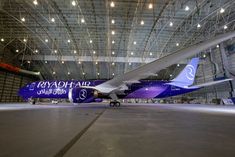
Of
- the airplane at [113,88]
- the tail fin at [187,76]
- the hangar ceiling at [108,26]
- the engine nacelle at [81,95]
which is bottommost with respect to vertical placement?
the engine nacelle at [81,95]

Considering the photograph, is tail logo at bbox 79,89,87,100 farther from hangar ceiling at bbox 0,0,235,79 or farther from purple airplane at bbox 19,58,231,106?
hangar ceiling at bbox 0,0,235,79

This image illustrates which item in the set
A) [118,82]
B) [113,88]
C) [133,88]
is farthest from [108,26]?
[118,82]

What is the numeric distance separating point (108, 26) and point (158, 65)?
20.4 metres

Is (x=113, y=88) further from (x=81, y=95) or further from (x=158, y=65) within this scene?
(x=158, y=65)

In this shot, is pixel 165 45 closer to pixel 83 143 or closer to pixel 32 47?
pixel 32 47

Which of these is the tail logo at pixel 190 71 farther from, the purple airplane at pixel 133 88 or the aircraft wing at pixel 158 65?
the aircraft wing at pixel 158 65

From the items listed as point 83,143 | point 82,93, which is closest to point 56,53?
point 82,93

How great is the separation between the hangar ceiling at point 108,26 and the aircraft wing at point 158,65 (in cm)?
848

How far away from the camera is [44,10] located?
2938cm

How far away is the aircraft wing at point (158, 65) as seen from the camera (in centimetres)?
1157

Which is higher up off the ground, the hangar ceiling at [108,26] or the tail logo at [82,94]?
the hangar ceiling at [108,26]

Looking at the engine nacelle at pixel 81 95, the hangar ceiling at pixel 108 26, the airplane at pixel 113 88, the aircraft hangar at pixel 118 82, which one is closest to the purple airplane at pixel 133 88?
the airplane at pixel 113 88

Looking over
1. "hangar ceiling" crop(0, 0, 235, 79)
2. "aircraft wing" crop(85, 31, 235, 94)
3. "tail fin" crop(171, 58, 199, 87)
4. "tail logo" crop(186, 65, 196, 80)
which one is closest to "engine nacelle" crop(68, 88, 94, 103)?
"aircraft wing" crop(85, 31, 235, 94)

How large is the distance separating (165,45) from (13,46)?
3139cm
